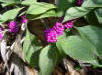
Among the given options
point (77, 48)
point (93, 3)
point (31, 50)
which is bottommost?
point (31, 50)

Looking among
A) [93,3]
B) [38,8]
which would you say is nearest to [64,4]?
[38,8]

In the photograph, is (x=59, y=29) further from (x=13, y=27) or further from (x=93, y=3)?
(x=13, y=27)

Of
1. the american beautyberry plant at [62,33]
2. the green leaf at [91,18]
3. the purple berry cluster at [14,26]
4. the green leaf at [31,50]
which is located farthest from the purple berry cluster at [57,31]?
the purple berry cluster at [14,26]

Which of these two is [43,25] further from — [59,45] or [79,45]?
[79,45]

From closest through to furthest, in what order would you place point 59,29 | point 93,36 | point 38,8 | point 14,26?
point 93,36, point 59,29, point 38,8, point 14,26

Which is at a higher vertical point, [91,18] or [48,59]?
[91,18]

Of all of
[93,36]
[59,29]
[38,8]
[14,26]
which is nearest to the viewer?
[93,36]

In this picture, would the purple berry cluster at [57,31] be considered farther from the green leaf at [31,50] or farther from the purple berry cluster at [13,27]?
the purple berry cluster at [13,27]
